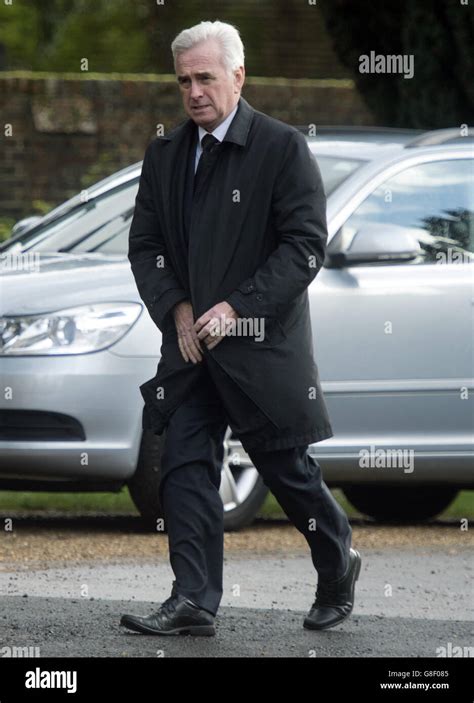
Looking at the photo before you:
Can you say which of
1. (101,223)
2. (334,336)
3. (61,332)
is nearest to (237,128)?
(61,332)

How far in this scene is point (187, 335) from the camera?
5801 millimetres

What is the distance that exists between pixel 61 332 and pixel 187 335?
2.14 m

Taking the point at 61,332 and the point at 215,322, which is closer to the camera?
the point at 215,322

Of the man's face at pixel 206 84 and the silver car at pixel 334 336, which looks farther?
the silver car at pixel 334 336

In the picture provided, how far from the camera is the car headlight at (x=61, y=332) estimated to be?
7832 mm

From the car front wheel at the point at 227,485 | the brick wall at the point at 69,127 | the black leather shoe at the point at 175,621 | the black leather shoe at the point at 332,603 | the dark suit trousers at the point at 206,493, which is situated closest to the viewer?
the black leather shoe at the point at 175,621

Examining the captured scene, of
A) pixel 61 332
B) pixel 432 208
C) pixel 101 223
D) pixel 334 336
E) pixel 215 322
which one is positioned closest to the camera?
pixel 215 322

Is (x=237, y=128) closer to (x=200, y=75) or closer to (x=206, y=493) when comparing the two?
(x=200, y=75)

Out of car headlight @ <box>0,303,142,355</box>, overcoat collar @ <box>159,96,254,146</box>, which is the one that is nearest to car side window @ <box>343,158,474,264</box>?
car headlight @ <box>0,303,142,355</box>

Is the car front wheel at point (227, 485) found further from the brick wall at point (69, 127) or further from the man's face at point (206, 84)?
the brick wall at point (69, 127)

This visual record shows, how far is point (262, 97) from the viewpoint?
49.4 ft

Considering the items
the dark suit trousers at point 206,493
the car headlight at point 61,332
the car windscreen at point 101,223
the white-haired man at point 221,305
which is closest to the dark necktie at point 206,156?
the white-haired man at point 221,305

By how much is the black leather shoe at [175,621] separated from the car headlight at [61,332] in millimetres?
2303

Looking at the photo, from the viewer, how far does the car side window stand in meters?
8.59
